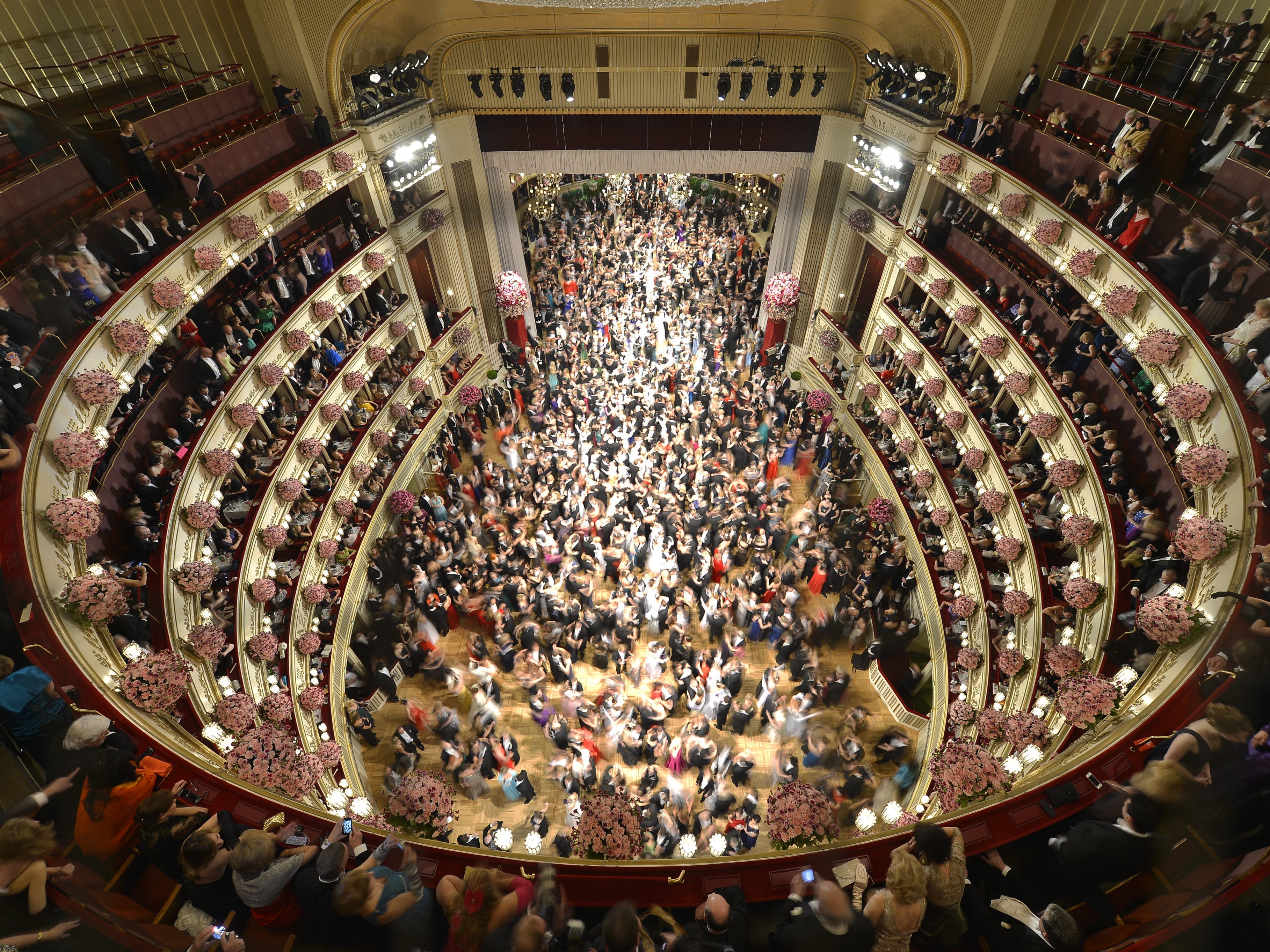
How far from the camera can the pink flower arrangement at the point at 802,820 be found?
5.95 meters

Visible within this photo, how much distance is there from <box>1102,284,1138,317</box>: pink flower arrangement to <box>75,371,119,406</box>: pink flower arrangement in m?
14.1

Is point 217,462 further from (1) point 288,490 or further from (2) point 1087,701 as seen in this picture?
(2) point 1087,701

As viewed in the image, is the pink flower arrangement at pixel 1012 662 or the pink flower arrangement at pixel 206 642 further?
the pink flower arrangement at pixel 1012 662

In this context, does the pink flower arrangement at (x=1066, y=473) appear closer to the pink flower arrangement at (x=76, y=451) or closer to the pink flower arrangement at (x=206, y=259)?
the pink flower arrangement at (x=76, y=451)

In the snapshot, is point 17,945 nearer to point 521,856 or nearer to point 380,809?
point 521,856

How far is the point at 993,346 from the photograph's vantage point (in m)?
12.0

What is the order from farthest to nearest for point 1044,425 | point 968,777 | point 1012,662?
point 1044,425
point 1012,662
point 968,777

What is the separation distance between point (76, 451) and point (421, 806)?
5.98 meters

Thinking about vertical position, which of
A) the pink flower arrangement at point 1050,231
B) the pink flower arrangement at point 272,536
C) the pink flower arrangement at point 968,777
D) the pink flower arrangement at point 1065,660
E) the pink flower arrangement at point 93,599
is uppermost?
the pink flower arrangement at point 1050,231

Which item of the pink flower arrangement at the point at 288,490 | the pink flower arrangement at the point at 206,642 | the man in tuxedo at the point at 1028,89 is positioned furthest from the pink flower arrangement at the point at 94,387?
the man in tuxedo at the point at 1028,89

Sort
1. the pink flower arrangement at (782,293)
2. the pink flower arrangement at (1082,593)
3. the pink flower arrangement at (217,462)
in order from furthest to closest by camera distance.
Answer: the pink flower arrangement at (782,293)
the pink flower arrangement at (217,462)
the pink flower arrangement at (1082,593)

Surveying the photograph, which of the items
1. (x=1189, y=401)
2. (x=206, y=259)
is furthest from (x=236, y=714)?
(x=1189, y=401)

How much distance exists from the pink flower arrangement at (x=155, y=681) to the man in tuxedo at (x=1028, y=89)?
18.0 m

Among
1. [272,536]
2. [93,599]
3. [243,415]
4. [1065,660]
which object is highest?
[93,599]
